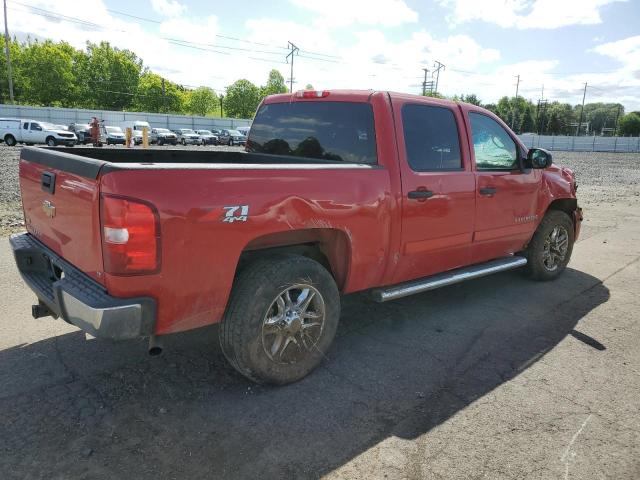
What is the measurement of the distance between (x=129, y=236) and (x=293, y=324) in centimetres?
121

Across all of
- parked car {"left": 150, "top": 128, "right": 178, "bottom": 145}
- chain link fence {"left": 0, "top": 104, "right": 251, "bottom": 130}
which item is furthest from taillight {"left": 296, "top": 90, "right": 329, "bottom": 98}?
chain link fence {"left": 0, "top": 104, "right": 251, "bottom": 130}

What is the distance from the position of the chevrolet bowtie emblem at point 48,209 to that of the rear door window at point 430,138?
248 centimetres

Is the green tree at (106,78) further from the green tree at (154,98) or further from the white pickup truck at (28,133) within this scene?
the white pickup truck at (28,133)

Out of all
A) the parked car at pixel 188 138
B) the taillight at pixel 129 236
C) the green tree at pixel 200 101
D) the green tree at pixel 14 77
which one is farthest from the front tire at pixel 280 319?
the green tree at pixel 200 101

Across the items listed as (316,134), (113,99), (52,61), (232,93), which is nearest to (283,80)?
(232,93)

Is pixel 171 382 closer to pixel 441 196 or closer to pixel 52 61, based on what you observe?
pixel 441 196

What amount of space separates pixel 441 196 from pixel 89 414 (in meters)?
2.91

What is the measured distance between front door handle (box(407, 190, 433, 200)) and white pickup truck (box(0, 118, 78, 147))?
29.6 meters

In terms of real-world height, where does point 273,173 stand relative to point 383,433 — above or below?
above

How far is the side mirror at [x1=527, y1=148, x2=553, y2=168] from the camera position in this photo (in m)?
4.85

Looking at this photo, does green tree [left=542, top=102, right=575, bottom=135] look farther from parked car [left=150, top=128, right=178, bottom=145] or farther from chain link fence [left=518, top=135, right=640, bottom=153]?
parked car [left=150, top=128, right=178, bottom=145]

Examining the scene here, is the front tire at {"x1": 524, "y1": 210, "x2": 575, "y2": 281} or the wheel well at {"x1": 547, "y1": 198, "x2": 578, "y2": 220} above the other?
the wheel well at {"x1": 547, "y1": 198, "x2": 578, "y2": 220}

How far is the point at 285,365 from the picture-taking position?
322 centimetres

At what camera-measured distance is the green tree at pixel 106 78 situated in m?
73.2
